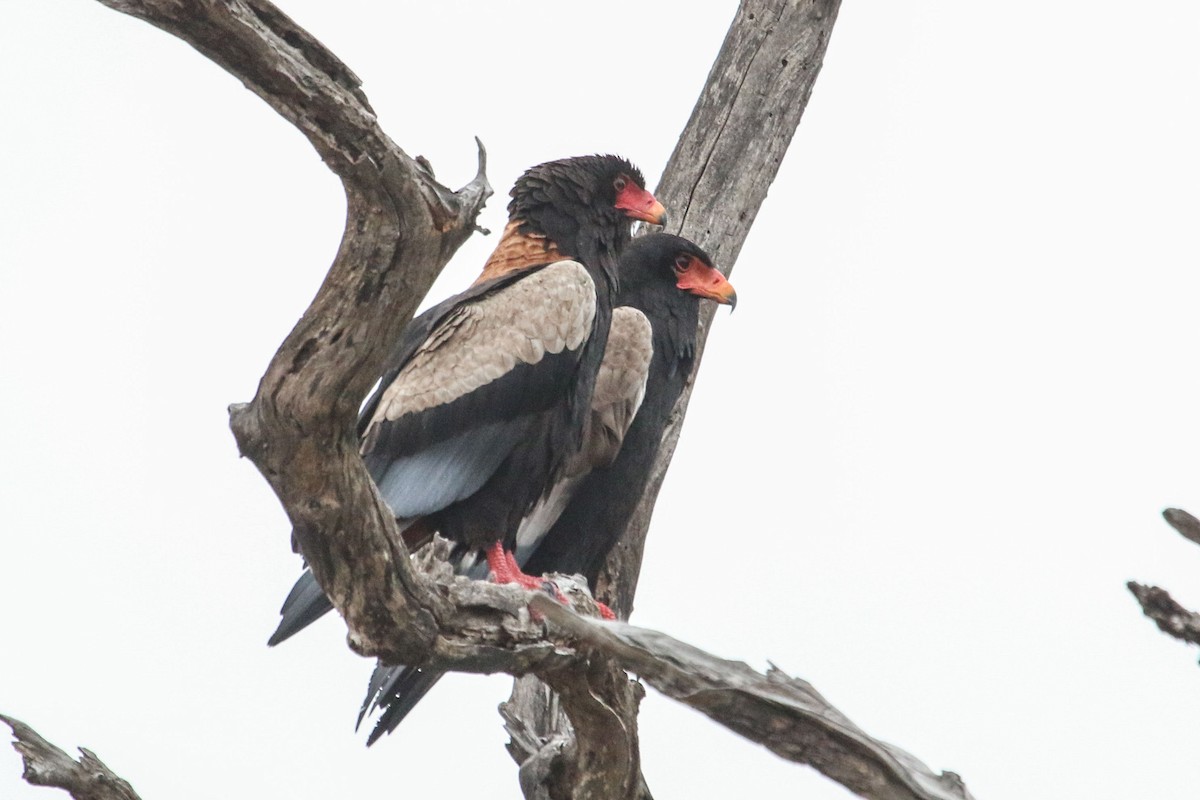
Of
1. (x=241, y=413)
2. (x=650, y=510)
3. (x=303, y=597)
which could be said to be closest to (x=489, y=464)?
(x=303, y=597)

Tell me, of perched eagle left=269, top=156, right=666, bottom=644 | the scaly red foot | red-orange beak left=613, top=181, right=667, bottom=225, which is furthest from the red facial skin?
the scaly red foot

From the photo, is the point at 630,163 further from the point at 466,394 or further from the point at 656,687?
the point at 656,687

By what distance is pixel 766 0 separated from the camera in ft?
21.3

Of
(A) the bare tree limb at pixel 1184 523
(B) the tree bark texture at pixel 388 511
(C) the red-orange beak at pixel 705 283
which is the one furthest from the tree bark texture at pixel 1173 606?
(C) the red-orange beak at pixel 705 283

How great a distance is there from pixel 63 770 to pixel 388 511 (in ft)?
3.79

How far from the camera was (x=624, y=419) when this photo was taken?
5871mm

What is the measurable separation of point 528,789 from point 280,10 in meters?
2.58

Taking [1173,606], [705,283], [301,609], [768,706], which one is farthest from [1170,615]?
[705,283]

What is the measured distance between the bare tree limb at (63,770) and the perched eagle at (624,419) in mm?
2194

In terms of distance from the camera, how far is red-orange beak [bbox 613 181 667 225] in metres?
5.90

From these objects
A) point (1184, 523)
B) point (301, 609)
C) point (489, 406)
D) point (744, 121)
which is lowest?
point (301, 609)

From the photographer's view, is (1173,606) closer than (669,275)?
Yes

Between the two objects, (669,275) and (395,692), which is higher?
(669,275)

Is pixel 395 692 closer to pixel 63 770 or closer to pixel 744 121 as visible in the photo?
pixel 63 770
